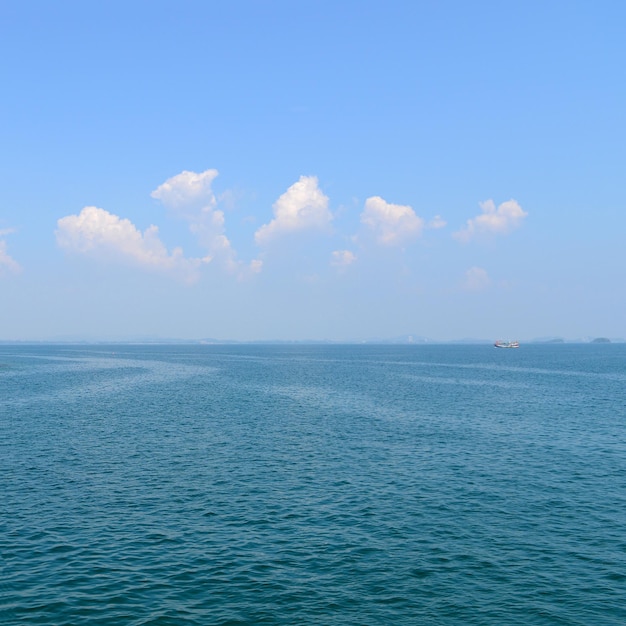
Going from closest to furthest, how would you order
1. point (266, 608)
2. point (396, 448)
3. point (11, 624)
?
point (11, 624)
point (266, 608)
point (396, 448)

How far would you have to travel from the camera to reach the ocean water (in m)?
31.4

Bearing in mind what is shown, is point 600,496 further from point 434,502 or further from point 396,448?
point 396,448

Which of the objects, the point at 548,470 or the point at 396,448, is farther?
the point at 396,448

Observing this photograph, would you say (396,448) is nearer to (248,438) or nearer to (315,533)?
(248,438)

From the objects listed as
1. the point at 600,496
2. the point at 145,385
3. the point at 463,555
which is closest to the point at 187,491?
the point at 463,555

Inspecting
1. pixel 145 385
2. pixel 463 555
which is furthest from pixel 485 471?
pixel 145 385

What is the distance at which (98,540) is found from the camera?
40094mm

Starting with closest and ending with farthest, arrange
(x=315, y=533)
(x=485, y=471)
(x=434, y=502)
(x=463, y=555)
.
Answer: (x=463, y=555), (x=315, y=533), (x=434, y=502), (x=485, y=471)

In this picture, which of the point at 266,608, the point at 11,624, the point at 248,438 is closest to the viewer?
the point at 11,624

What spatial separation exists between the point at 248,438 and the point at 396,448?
20886 millimetres

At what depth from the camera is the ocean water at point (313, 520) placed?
1236 inches

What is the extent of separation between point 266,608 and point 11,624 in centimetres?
1310

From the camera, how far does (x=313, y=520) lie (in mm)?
44688

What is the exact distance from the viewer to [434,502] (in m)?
49.1
